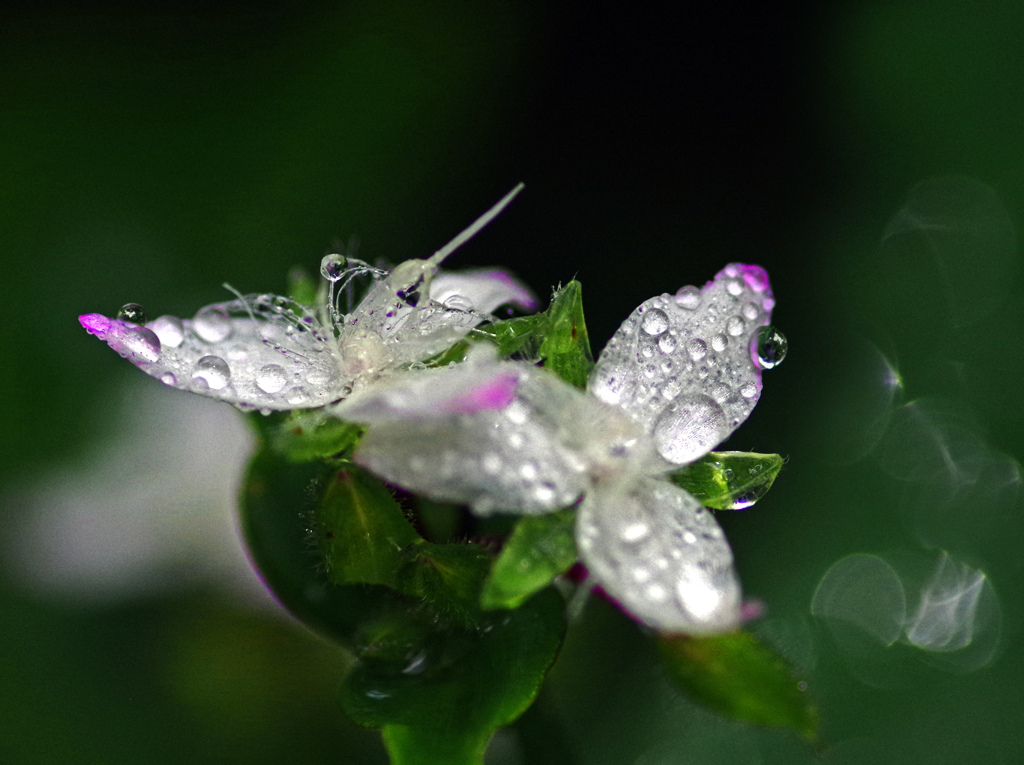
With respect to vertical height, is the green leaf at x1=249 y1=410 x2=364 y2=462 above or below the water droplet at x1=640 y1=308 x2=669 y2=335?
above

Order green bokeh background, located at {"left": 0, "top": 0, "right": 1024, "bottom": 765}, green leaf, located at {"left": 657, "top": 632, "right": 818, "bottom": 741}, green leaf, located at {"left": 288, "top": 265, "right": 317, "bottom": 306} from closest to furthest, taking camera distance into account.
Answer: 1. green leaf, located at {"left": 657, "top": 632, "right": 818, "bottom": 741}
2. green leaf, located at {"left": 288, "top": 265, "right": 317, "bottom": 306}
3. green bokeh background, located at {"left": 0, "top": 0, "right": 1024, "bottom": 765}

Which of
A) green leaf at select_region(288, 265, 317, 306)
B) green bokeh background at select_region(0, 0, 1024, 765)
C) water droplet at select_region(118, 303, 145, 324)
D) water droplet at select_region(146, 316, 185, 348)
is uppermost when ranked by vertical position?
water droplet at select_region(118, 303, 145, 324)

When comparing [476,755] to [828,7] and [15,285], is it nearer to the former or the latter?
[15,285]

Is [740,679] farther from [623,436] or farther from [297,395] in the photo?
[297,395]

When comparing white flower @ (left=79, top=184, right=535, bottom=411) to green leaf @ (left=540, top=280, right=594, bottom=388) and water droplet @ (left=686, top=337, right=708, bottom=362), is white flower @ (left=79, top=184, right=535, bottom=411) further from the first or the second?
water droplet @ (left=686, top=337, right=708, bottom=362)

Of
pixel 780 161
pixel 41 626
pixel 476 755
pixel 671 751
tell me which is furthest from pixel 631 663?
pixel 780 161

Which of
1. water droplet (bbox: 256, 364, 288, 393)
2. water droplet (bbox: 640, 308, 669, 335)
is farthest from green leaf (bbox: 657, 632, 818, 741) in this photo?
water droplet (bbox: 256, 364, 288, 393)

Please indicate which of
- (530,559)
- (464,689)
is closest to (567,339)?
(530,559)
